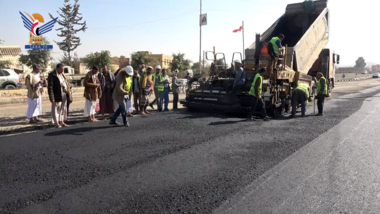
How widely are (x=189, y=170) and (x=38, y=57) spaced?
33.2 metres

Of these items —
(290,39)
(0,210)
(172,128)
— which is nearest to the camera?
(0,210)

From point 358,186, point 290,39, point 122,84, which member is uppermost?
point 290,39

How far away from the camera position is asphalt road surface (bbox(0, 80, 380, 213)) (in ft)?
10.6

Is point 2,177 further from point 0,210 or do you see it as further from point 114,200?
point 114,200

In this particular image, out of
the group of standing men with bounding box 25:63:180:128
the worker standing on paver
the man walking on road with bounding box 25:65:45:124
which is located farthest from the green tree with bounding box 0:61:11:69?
the worker standing on paver

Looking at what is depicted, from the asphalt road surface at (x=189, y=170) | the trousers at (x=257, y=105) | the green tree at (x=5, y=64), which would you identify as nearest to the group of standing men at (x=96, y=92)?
the asphalt road surface at (x=189, y=170)

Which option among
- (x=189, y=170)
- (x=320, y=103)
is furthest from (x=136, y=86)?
(x=320, y=103)

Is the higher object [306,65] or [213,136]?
[306,65]

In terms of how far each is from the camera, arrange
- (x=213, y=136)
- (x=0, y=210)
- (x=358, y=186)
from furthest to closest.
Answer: (x=213, y=136) → (x=358, y=186) → (x=0, y=210)

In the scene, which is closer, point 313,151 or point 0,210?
point 0,210

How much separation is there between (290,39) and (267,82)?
→ 17.7 feet

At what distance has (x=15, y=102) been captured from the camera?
46.8 feet

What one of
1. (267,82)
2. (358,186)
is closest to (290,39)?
(267,82)

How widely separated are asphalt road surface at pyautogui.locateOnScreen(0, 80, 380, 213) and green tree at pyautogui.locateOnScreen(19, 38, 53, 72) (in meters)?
29.6
